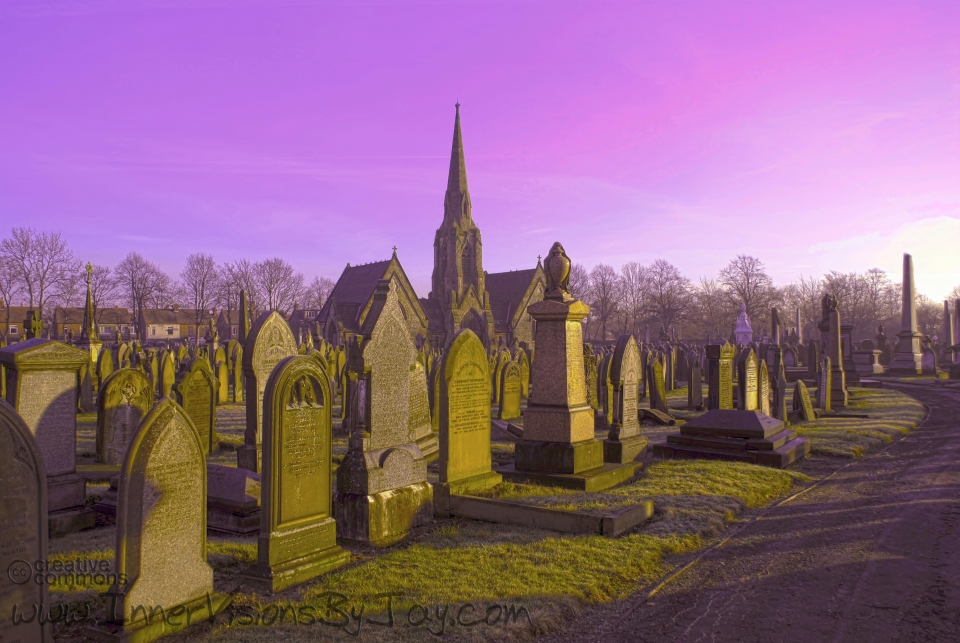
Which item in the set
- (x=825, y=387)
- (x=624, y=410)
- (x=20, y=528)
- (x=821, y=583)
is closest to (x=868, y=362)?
(x=825, y=387)

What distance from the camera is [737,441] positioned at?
10.1 m

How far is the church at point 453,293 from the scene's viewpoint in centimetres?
4747

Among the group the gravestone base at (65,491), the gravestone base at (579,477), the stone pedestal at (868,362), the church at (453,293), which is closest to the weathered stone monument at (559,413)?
the gravestone base at (579,477)

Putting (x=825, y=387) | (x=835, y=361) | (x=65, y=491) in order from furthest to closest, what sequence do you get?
(x=835, y=361)
(x=825, y=387)
(x=65, y=491)

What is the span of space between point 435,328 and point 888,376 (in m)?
32.3

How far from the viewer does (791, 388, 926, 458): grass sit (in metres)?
11.4

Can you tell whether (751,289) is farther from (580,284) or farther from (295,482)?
(295,482)

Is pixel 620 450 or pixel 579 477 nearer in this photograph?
pixel 579 477

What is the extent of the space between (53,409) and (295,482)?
12.6ft

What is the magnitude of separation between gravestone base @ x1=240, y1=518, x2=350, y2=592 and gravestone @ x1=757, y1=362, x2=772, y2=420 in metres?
11.0

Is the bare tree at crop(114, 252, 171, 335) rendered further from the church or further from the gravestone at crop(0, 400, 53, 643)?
the gravestone at crop(0, 400, 53, 643)

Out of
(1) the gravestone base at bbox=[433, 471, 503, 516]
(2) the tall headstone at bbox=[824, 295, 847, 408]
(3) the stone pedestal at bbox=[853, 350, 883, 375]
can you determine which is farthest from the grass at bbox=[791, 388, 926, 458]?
(3) the stone pedestal at bbox=[853, 350, 883, 375]

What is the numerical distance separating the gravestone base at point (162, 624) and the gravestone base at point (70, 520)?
320 cm

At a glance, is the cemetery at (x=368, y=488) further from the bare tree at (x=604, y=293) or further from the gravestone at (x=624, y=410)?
the bare tree at (x=604, y=293)
